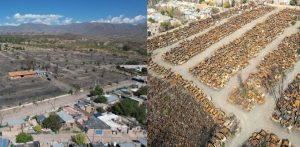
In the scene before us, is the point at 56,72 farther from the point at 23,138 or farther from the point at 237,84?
the point at 237,84

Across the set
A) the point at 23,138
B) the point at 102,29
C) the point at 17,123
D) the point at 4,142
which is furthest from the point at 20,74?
the point at 4,142

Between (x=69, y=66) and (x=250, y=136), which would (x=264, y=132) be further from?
(x=69, y=66)

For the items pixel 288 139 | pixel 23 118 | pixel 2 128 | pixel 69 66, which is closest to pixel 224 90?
pixel 288 139

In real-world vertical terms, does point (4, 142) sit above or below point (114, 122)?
above

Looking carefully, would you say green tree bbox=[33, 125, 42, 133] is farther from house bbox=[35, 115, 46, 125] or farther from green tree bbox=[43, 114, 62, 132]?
house bbox=[35, 115, 46, 125]

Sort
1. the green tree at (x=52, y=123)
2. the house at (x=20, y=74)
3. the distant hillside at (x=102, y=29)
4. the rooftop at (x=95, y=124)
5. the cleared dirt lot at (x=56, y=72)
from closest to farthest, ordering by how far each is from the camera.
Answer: the distant hillside at (x=102, y=29)
the rooftop at (x=95, y=124)
the green tree at (x=52, y=123)
the cleared dirt lot at (x=56, y=72)
the house at (x=20, y=74)

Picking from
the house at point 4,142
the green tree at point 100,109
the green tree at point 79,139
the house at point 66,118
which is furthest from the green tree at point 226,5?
the green tree at point 100,109

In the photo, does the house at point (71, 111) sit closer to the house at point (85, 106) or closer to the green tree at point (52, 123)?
the house at point (85, 106)
